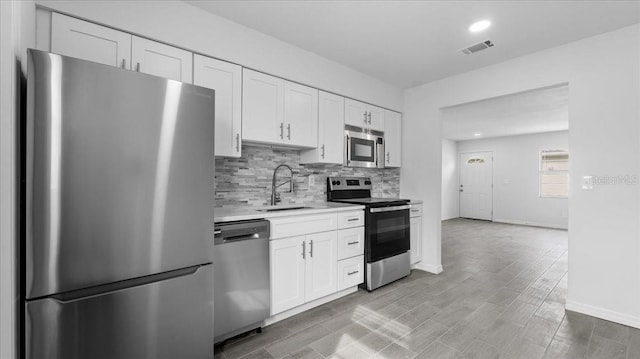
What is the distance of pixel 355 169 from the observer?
3943 mm

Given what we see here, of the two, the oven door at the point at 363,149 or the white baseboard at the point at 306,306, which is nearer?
the white baseboard at the point at 306,306

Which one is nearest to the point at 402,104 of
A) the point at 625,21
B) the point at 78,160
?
the point at 625,21

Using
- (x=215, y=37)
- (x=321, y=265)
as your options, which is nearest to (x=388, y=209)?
(x=321, y=265)

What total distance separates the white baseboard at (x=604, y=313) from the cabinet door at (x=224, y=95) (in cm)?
340

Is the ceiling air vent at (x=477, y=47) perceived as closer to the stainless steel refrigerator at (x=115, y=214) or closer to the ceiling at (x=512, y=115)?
the ceiling at (x=512, y=115)

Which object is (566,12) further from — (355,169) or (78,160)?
(78,160)

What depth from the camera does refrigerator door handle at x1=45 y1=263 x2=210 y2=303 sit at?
1319mm

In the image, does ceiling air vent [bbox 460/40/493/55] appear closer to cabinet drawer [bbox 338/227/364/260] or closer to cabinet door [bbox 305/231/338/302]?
cabinet drawer [bbox 338/227/364/260]

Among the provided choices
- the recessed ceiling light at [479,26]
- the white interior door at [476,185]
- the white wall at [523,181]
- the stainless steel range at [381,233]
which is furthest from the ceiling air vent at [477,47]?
the white interior door at [476,185]

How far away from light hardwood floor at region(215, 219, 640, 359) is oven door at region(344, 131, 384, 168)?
4.93ft

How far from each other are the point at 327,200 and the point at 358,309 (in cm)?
131

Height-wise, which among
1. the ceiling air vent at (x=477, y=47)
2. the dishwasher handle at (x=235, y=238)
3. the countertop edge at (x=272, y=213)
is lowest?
→ the dishwasher handle at (x=235, y=238)

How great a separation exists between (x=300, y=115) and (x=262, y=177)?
752 millimetres

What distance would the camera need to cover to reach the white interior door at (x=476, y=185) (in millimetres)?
8414
